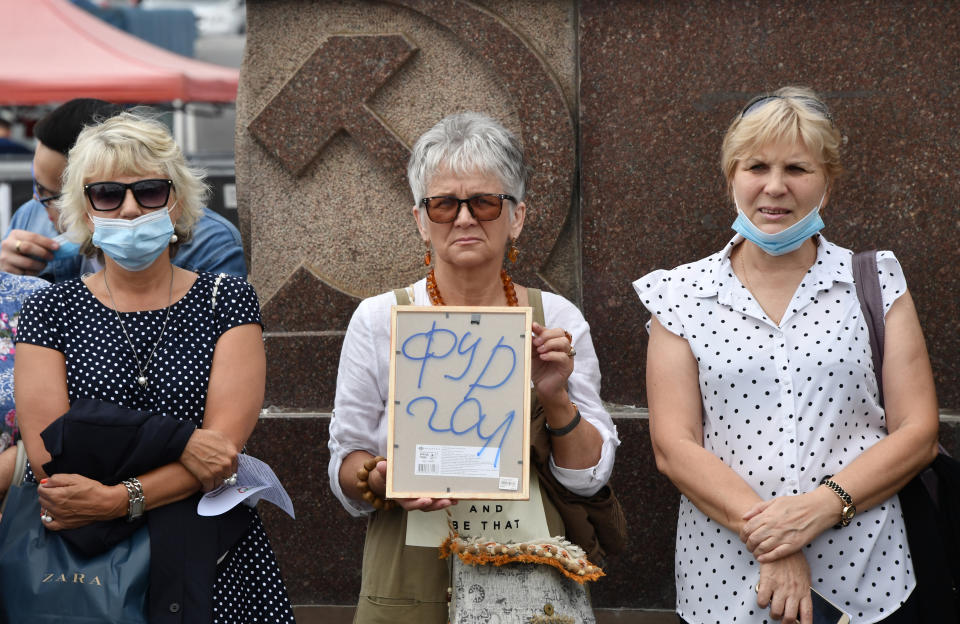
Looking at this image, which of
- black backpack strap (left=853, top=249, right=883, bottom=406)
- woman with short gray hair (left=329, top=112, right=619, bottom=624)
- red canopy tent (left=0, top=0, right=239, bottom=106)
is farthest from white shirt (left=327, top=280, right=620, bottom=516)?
red canopy tent (left=0, top=0, right=239, bottom=106)

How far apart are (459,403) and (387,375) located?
1.37ft

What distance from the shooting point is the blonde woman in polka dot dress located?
304cm

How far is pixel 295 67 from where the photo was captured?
473cm

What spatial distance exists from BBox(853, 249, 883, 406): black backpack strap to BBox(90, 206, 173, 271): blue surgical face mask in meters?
1.96

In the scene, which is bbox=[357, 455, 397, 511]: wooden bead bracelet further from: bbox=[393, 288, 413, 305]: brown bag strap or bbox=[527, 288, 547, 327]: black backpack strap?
bbox=[527, 288, 547, 327]: black backpack strap

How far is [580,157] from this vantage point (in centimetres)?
458

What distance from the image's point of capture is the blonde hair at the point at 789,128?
10.2 ft

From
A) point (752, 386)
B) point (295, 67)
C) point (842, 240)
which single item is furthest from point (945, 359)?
point (295, 67)

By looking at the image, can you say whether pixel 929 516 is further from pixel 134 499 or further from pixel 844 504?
pixel 134 499

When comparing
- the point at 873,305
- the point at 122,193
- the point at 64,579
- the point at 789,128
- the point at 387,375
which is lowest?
the point at 64,579

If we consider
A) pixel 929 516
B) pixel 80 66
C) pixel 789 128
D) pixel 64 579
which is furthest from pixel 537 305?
pixel 80 66

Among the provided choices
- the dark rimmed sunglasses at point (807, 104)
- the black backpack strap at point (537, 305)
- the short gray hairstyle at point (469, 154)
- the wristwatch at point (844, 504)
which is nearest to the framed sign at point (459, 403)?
the black backpack strap at point (537, 305)

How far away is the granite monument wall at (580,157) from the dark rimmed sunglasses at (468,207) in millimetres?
1559

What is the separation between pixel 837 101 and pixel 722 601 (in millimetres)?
2187
